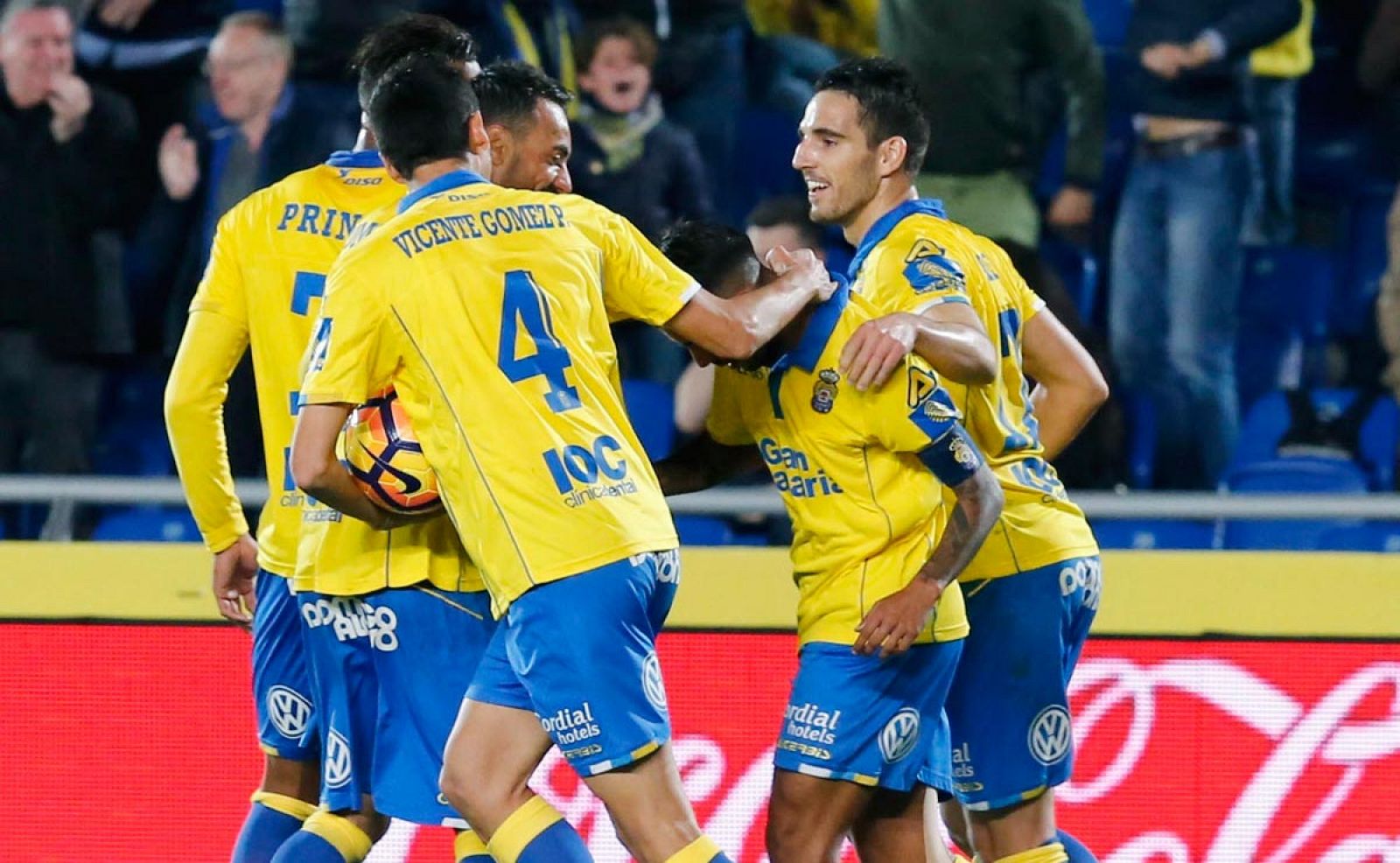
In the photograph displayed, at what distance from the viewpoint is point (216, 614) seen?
521 centimetres

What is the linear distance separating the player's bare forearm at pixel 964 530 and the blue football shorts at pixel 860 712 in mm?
197

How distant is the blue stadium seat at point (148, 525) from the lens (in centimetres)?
661

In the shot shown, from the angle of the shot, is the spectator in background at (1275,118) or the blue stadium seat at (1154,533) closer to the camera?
the blue stadium seat at (1154,533)

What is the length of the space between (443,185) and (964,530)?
46.6 inches

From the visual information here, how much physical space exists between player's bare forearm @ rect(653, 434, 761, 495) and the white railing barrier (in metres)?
1.21

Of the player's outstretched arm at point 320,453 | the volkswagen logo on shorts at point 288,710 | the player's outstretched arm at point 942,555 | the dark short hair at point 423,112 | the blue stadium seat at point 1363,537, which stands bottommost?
the volkswagen logo on shorts at point 288,710

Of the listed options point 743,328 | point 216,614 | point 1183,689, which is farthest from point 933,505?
point 216,614

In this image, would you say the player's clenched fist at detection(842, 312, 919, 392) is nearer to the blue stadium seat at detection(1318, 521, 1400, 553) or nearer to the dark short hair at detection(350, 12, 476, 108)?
the dark short hair at detection(350, 12, 476, 108)

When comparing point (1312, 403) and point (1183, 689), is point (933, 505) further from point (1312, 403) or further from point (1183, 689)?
point (1312, 403)

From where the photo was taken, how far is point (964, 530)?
383cm

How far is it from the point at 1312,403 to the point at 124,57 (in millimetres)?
4279

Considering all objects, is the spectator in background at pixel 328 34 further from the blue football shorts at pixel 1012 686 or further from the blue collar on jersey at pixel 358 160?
the blue football shorts at pixel 1012 686

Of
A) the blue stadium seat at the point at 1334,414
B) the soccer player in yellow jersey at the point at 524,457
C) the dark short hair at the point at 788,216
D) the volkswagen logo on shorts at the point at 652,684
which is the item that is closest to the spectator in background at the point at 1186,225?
the blue stadium seat at the point at 1334,414

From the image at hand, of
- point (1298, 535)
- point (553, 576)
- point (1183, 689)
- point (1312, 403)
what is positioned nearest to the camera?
point (553, 576)
